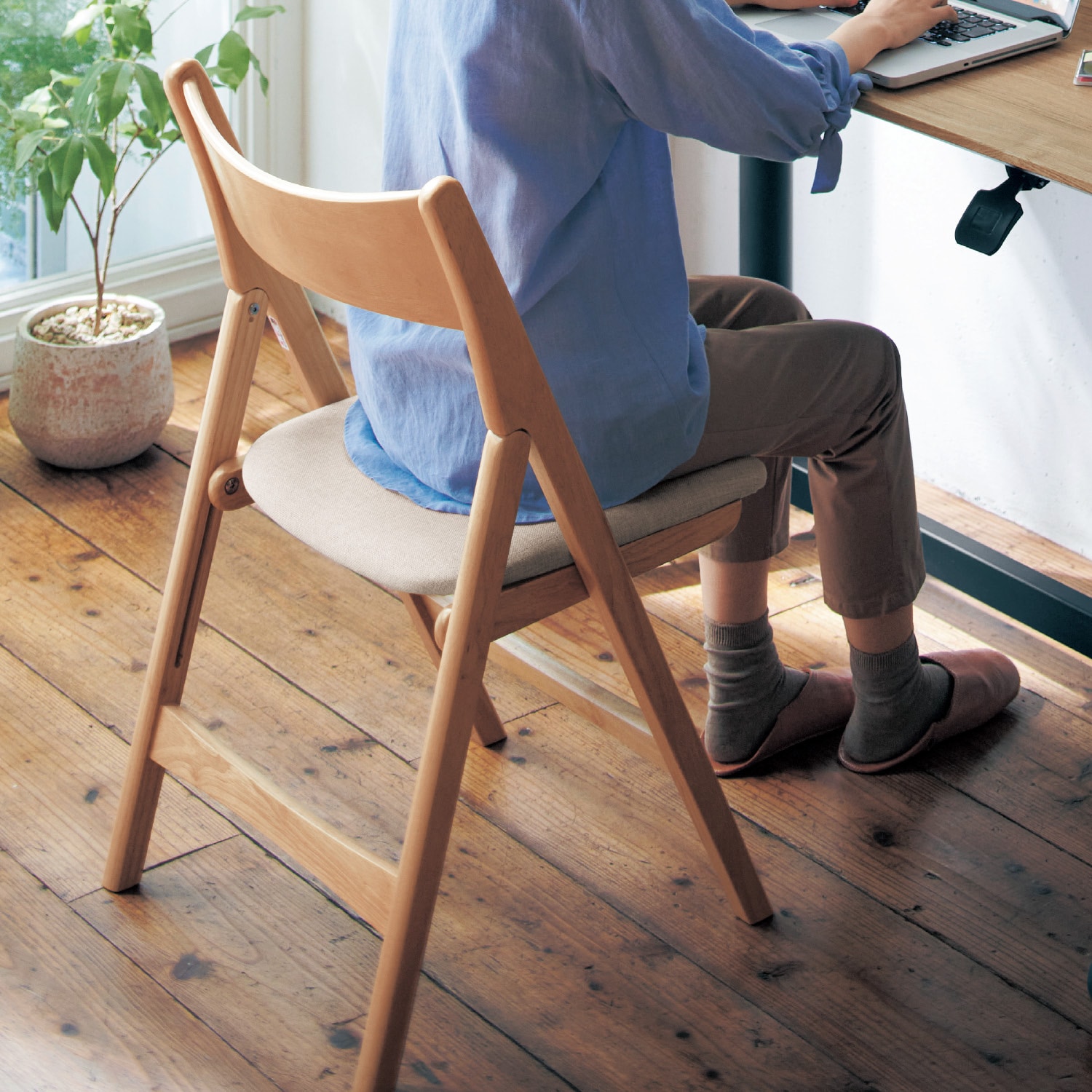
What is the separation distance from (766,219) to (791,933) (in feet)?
3.26

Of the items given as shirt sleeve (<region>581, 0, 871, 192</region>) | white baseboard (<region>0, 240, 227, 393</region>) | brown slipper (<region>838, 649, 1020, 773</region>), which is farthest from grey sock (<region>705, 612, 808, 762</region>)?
white baseboard (<region>0, 240, 227, 393</region>)

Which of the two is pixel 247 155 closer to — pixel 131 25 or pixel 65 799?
pixel 131 25

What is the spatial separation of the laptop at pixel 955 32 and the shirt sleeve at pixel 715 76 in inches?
5.0

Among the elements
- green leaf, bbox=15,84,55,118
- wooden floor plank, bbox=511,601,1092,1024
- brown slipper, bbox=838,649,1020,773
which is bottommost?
wooden floor plank, bbox=511,601,1092,1024

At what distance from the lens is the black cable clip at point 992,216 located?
1.48m

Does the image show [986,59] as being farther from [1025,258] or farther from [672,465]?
[1025,258]

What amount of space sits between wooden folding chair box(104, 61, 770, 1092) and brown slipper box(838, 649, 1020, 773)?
1.02 ft

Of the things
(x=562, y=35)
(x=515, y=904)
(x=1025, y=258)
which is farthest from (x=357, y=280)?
(x=1025, y=258)

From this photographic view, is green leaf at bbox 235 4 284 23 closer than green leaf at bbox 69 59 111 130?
No

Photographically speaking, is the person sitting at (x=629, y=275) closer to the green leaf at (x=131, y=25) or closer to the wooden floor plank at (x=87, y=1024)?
the wooden floor plank at (x=87, y=1024)

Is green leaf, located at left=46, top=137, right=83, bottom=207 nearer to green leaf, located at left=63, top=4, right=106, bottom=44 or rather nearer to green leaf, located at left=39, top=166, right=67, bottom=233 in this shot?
green leaf, located at left=39, top=166, right=67, bottom=233

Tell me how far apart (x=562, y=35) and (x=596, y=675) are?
0.97 meters

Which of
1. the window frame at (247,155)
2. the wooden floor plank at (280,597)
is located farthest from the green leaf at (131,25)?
the wooden floor plank at (280,597)

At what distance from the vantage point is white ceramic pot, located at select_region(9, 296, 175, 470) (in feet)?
7.68
